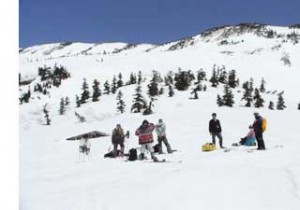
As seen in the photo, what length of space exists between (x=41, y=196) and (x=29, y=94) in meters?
Result: 42.3

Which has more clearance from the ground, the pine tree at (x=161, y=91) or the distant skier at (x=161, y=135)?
the pine tree at (x=161, y=91)

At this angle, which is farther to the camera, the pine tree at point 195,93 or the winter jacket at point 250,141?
the pine tree at point 195,93

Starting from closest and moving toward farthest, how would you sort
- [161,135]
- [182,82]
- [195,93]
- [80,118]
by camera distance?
[161,135], [80,118], [195,93], [182,82]

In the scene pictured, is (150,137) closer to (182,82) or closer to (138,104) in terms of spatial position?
(138,104)

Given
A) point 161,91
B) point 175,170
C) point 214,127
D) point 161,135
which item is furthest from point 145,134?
point 161,91

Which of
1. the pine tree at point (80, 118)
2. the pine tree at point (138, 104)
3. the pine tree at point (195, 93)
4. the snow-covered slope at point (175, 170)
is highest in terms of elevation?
the pine tree at point (195, 93)

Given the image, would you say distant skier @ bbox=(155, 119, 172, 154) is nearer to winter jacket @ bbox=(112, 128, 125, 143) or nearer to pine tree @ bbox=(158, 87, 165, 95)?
winter jacket @ bbox=(112, 128, 125, 143)

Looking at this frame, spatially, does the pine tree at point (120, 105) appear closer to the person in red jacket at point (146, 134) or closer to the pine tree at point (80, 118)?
the pine tree at point (80, 118)

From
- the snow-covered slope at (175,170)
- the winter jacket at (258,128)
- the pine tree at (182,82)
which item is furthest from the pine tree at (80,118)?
the winter jacket at (258,128)

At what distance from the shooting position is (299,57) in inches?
4333

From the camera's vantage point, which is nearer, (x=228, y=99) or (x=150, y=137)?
(x=150, y=137)

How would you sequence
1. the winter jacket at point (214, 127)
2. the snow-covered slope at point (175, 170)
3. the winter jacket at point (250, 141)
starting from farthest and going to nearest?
the winter jacket at point (250, 141) < the winter jacket at point (214, 127) < the snow-covered slope at point (175, 170)

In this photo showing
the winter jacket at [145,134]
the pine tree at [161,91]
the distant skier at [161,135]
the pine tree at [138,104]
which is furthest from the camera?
the pine tree at [161,91]
